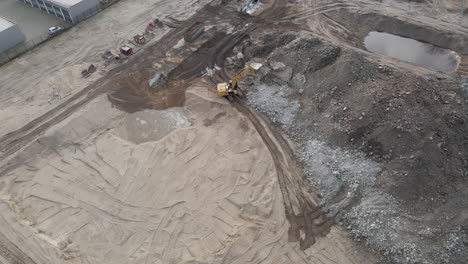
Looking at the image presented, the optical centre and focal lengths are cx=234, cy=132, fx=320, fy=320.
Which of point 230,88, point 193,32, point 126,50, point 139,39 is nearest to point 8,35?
point 126,50

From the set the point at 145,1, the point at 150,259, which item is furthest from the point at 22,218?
the point at 145,1

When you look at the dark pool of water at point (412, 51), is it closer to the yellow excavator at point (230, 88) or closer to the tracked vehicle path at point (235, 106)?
the tracked vehicle path at point (235, 106)

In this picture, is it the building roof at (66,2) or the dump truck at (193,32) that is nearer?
the dump truck at (193,32)

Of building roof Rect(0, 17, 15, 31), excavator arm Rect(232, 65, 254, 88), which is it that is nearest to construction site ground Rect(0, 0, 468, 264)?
excavator arm Rect(232, 65, 254, 88)

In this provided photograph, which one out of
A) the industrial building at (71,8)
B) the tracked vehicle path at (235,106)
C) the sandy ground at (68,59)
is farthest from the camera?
the industrial building at (71,8)

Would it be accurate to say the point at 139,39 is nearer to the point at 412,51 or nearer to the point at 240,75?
the point at 240,75

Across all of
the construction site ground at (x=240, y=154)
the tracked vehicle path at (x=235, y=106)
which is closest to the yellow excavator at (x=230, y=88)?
the construction site ground at (x=240, y=154)

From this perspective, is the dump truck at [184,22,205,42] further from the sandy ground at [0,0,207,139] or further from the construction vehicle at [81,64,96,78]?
the construction vehicle at [81,64,96,78]
